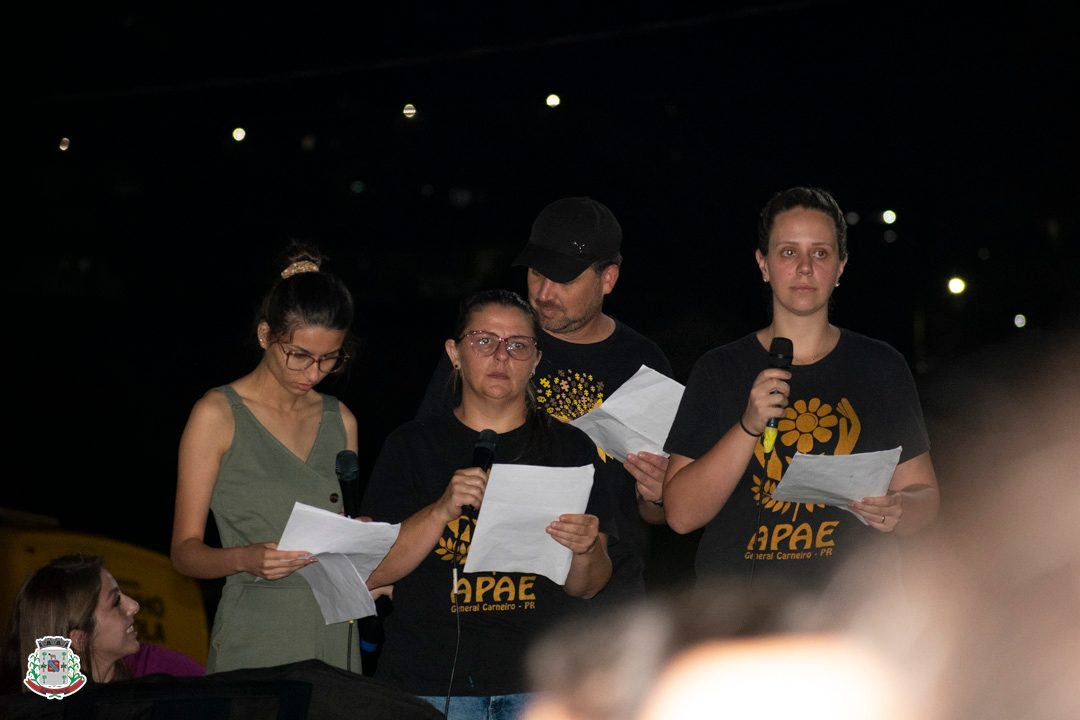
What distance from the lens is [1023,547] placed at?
5043 millimetres

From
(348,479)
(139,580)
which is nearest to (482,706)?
(348,479)

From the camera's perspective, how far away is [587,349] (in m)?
2.94

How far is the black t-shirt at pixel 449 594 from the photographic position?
7.54ft

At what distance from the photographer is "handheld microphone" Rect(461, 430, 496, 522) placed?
228cm

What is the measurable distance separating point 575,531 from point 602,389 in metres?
0.63

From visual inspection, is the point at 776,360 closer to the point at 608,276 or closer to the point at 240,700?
the point at 608,276

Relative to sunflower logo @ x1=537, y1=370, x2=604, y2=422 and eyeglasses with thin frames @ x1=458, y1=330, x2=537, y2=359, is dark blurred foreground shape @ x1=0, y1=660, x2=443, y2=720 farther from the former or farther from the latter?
sunflower logo @ x1=537, y1=370, x2=604, y2=422

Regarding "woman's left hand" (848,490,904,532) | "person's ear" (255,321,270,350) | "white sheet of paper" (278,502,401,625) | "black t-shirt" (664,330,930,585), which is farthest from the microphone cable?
"woman's left hand" (848,490,904,532)

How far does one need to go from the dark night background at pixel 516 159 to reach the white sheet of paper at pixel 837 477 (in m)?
2.13

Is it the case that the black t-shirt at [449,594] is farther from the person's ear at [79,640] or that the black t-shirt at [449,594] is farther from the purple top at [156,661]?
the purple top at [156,661]

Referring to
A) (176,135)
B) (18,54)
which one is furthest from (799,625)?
(18,54)

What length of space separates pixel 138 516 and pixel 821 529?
451 centimetres

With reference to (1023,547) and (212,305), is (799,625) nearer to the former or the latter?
(1023,547)

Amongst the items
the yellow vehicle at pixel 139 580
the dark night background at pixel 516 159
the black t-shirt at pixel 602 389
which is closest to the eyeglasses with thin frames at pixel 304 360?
the black t-shirt at pixel 602 389
